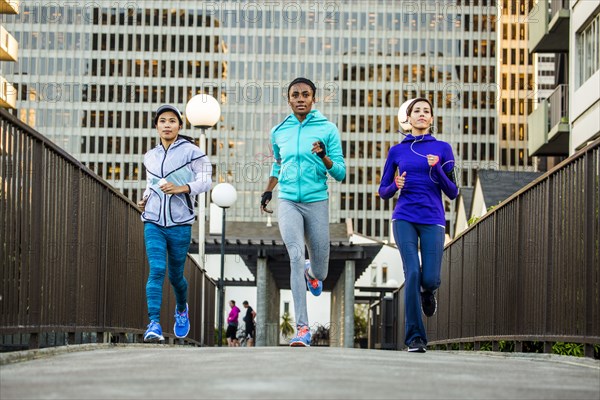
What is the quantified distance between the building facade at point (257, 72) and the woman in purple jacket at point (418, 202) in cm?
12663

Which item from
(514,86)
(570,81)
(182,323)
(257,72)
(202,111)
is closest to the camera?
(182,323)

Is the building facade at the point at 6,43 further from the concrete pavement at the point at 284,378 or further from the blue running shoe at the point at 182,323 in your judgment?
the concrete pavement at the point at 284,378

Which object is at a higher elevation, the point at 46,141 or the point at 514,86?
the point at 514,86

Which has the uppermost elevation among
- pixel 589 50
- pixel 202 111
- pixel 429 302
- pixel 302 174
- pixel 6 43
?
pixel 6 43

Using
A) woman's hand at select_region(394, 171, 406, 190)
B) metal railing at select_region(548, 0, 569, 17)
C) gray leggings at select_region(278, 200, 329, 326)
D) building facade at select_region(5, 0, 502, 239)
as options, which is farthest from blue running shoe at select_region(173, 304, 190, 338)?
building facade at select_region(5, 0, 502, 239)

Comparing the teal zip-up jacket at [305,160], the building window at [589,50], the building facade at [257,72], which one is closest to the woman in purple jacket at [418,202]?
the teal zip-up jacket at [305,160]

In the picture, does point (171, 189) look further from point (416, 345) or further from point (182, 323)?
point (416, 345)

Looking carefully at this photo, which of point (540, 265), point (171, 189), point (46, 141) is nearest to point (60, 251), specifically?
point (46, 141)

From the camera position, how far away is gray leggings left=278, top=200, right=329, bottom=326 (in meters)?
9.84

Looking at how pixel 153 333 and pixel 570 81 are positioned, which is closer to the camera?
pixel 153 333

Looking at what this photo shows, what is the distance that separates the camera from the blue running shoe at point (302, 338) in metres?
9.40

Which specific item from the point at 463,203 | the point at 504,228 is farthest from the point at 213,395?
the point at 463,203

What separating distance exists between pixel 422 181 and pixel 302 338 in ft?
5.00

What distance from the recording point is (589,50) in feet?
91.1
